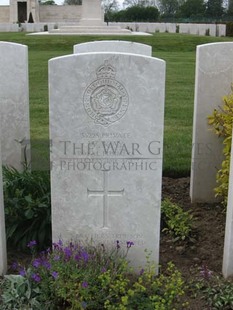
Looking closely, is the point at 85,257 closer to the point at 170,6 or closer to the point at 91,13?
the point at 91,13

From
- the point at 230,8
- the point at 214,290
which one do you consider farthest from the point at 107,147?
the point at 230,8

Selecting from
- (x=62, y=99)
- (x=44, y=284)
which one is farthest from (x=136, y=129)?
(x=44, y=284)

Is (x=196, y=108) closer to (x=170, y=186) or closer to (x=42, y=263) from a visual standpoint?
(x=170, y=186)

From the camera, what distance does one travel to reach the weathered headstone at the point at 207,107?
4543 millimetres

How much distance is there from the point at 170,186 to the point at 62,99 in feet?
7.86

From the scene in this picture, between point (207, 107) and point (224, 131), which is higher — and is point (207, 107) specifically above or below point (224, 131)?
above

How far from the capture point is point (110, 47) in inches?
184

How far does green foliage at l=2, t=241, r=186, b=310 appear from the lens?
112 inches

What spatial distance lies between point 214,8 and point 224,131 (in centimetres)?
7205

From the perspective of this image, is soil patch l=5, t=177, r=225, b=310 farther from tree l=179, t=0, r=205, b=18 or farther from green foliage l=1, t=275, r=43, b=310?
tree l=179, t=0, r=205, b=18

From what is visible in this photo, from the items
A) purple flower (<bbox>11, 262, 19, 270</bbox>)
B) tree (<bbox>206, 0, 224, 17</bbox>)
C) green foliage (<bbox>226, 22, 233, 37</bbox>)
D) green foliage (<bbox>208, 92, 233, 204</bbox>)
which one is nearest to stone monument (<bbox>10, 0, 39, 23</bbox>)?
tree (<bbox>206, 0, 224, 17</bbox>)

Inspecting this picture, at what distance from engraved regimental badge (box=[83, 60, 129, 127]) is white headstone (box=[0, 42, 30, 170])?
1660 mm

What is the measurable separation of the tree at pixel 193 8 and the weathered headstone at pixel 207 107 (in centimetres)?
6953

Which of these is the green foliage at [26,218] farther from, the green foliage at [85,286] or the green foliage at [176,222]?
Result: the green foliage at [176,222]
